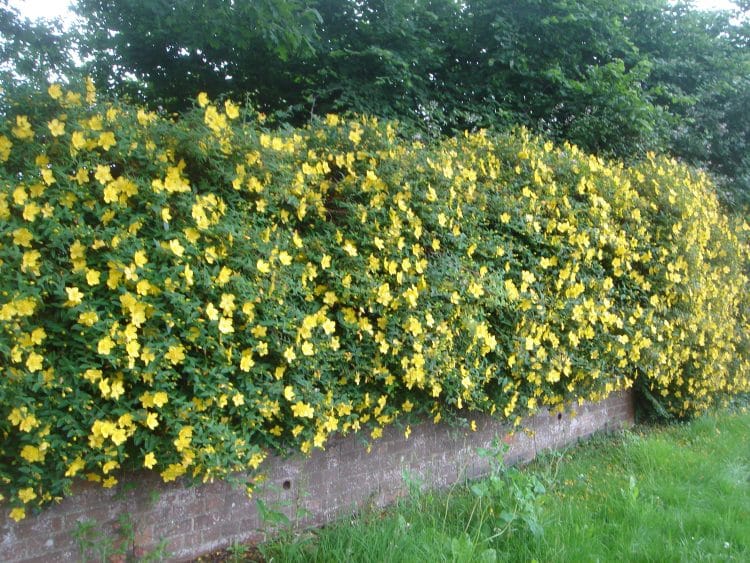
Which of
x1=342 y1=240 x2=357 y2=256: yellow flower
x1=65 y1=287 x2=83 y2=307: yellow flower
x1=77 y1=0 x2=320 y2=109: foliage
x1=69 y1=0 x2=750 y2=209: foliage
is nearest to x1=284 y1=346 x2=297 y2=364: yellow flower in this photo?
x1=342 y1=240 x2=357 y2=256: yellow flower

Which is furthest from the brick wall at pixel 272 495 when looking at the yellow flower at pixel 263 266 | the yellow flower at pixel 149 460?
the yellow flower at pixel 263 266

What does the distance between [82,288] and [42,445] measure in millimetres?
643

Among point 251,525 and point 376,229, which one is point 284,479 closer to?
point 251,525

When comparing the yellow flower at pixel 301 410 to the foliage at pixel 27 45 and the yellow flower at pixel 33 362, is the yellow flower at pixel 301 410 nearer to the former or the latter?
the yellow flower at pixel 33 362

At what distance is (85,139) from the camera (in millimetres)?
2957

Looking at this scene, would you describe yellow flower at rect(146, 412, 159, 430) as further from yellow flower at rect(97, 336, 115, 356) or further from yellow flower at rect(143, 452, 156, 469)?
yellow flower at rect(97, 336, 115, 356)

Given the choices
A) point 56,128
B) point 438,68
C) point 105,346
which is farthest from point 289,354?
point 438,68

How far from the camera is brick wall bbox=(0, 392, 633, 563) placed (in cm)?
302

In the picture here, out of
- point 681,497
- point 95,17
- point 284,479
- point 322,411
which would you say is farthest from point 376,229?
point 95,17

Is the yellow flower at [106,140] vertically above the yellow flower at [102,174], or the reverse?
the yellow flower at [106,140]

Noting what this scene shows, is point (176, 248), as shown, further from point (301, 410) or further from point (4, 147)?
point (301, 410)

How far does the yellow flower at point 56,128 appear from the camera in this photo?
113 inches

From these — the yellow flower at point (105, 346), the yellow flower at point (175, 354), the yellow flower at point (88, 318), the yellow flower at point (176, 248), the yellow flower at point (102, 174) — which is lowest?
the yellow flower at point (175, 354)

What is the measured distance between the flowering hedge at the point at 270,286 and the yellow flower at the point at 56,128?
11mm
